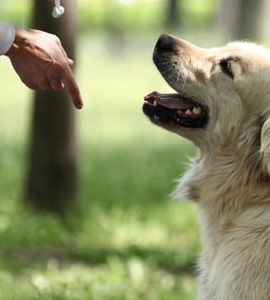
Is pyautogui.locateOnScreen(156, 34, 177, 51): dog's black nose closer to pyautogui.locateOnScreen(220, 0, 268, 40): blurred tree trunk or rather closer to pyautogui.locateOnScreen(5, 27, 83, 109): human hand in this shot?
pyautogui.locateOnScreen(5, 27, 83, 109): human hand

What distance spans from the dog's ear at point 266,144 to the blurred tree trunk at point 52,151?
129 inches

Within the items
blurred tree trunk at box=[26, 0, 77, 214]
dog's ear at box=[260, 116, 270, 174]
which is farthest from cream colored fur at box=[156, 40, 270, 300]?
blurred tree trunk at box=[26, 0, 77, 214]

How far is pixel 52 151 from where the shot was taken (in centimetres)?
802

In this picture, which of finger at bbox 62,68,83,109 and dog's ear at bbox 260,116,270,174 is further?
dog's ear at bbox 260,116,270,174

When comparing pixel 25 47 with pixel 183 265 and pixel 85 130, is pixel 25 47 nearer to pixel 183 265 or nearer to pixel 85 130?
pixel 183 265

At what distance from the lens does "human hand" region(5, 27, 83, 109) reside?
457cm

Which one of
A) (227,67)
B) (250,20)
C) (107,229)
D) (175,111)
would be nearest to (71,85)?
(175,111)

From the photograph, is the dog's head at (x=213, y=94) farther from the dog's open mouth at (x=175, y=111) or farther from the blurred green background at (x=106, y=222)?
the blurred green background at (x=106, y=222)

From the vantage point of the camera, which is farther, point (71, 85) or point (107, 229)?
point (107, 229)

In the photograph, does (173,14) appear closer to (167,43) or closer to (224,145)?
(167,43)

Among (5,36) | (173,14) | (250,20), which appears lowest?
(173,14)

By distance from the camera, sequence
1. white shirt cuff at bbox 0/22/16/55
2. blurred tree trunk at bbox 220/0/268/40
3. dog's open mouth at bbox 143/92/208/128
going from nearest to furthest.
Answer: white shirt cuff at bbox 0/22/16/55, dog's open mouth at bbox 143/92/208/128, blurred tree trunk at bbox 220/0/268/40

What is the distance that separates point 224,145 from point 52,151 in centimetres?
311

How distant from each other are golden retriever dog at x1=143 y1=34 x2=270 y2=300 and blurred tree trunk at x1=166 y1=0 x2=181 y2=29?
25.6 meters
